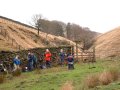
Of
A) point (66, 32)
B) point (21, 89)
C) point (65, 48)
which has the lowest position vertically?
point (21, 89)

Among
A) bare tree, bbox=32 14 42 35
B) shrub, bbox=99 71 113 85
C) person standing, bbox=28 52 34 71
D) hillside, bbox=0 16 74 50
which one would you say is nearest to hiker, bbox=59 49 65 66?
person standing, bbox=28 52 34 71

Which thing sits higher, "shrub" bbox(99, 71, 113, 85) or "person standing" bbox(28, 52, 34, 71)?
"person standing" bbox(28, 52, 34, 71)

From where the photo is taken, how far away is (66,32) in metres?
128

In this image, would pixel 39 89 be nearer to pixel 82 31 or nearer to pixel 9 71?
pixel 9 71

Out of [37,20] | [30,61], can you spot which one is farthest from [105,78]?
[37,20]

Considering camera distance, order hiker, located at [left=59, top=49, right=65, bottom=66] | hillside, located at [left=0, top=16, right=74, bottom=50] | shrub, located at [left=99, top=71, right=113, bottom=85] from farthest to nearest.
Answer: hillside, located at [left=0, top=16, right=74, bottom=50] → hiker, located at [left=59, top=49, right=65, bottom=66] → shrub, located at [left=99, top=71, right=113, bottom=85]

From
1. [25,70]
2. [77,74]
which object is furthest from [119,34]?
[77,74]

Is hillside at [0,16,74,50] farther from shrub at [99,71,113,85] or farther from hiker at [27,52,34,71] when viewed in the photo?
shrub at [99,71,113,85]

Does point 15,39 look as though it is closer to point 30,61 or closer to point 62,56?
point 62,56

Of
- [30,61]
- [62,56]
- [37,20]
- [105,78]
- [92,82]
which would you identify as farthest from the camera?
[37,20]

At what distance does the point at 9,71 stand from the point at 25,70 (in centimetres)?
159

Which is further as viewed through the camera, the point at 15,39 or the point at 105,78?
the point at 15,39

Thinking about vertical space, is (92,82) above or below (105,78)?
below

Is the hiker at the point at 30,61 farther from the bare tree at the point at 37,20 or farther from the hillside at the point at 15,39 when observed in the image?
the bare tree at the point at 37,20
